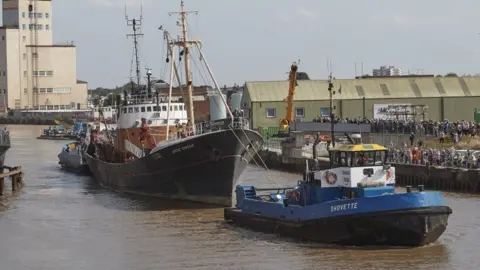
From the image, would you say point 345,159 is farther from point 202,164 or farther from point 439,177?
point 439,177

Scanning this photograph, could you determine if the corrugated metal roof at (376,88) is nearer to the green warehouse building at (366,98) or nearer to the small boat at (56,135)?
the green warehouse building at (366,98)

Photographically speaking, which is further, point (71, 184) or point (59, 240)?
point (71, 184)

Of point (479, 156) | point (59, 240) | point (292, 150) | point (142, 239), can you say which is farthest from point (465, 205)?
point (292, 150)

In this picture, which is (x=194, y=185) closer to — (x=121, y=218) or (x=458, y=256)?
(x=121, y=218)

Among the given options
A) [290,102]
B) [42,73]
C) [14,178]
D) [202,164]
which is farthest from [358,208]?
[42,73]

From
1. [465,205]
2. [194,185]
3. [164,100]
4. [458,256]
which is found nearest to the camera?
[458,256]

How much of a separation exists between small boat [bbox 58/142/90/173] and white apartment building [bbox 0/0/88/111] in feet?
254

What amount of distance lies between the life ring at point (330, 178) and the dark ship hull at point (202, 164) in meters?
10.3

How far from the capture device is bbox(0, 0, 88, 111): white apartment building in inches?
5792

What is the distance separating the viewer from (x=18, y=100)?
15088cm

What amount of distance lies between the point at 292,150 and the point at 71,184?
599 inches

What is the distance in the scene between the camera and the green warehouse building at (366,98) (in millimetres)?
81000

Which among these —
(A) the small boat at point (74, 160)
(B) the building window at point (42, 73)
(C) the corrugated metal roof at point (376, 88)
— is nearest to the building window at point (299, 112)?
(C) the corrugated metal roof at point (376, 88)

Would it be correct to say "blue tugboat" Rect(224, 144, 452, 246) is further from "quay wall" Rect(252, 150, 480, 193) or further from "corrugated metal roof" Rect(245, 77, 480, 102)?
"corrugated metal roof" Rect(245, 77, 480, 102)
